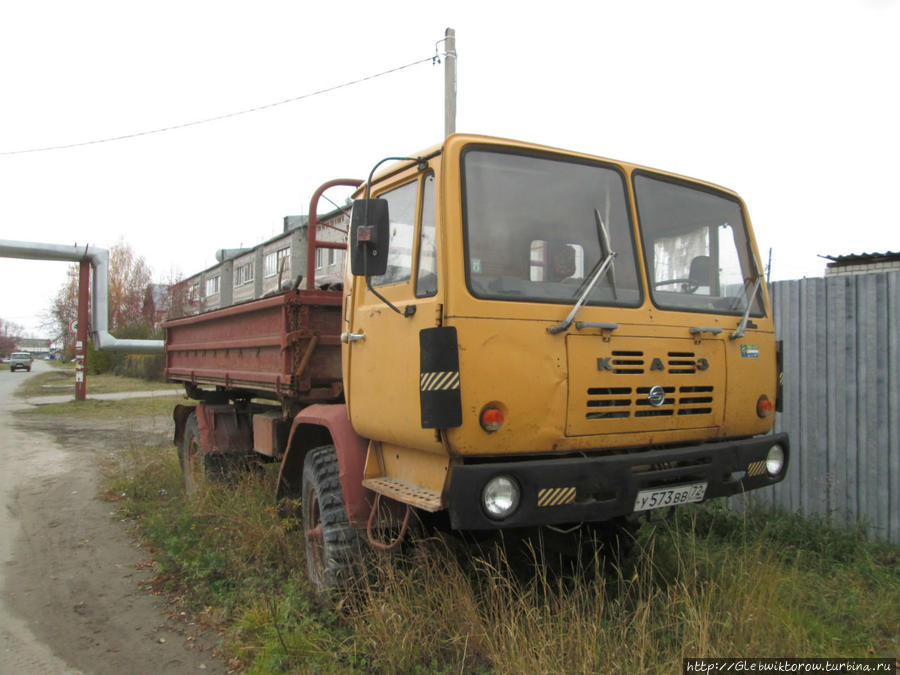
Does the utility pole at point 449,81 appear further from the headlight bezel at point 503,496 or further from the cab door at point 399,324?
the headlight bezel at point 503,496

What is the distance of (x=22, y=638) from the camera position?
12.9ft

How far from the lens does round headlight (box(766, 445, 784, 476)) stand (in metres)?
3.74

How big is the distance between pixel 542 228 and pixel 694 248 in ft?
3.67

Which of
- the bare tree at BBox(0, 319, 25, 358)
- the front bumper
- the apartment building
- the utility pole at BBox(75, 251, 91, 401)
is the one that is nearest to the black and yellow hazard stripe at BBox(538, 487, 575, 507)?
the front bumper

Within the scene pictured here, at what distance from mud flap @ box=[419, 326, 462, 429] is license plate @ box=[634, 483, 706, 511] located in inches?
38.6

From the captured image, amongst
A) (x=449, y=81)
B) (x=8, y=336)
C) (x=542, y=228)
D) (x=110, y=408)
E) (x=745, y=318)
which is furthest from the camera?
(x=8, y=336)

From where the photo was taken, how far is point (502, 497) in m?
2.88

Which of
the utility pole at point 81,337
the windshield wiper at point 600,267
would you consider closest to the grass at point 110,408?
the utility pole at point 81,337

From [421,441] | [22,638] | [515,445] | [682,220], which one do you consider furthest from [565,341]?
[22,638]

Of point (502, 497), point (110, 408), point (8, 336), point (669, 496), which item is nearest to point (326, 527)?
point (502, 497)

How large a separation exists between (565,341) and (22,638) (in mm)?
3531

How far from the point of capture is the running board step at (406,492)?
2976 mm

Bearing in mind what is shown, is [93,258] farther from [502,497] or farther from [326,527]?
[502,497]

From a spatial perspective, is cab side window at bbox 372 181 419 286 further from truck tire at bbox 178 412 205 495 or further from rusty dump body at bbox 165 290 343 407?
truck tire at bbox 178 412 205 495
